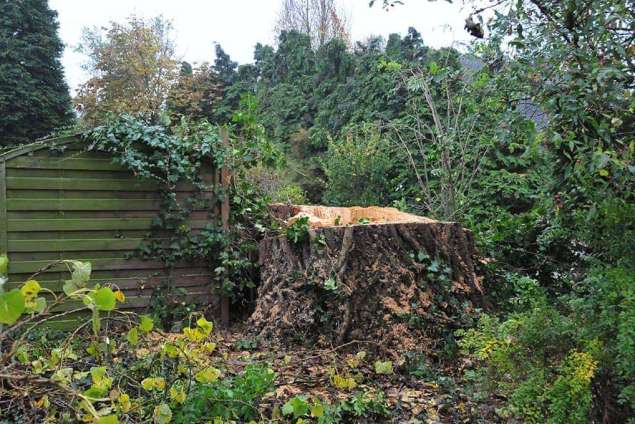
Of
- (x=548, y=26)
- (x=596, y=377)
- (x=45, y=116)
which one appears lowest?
(x=596, y=377)

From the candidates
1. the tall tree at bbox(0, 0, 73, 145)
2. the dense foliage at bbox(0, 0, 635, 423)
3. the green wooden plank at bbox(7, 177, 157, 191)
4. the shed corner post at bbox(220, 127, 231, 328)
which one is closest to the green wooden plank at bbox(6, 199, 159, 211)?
the green wooden plank at bbox(7, 177, 157, 191)

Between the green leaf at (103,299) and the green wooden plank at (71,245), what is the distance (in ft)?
11.1

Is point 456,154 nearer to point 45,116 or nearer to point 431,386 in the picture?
point 431,386

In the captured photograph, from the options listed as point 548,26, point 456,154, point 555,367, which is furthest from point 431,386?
point 456,154

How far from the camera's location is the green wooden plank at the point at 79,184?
158 inches

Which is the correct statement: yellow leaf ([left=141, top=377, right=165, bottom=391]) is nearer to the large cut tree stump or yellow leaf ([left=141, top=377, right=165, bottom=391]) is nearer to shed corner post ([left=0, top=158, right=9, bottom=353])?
the large cut tree stump

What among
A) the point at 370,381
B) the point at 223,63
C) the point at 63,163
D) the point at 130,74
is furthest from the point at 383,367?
the point at 223,63

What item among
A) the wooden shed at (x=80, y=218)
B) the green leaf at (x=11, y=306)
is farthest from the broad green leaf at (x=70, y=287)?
the wooden shed at (x=80, y=218)

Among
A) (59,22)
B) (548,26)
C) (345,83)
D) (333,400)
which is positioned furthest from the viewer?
(59,22)

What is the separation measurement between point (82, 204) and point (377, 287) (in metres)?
2.53

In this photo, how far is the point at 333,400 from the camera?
8.55ft

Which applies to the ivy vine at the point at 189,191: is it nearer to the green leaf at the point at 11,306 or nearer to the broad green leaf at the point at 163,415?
the broad green leaf at the point at 163,415

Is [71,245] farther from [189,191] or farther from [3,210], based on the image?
[189,191]

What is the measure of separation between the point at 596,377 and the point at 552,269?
239 cm
